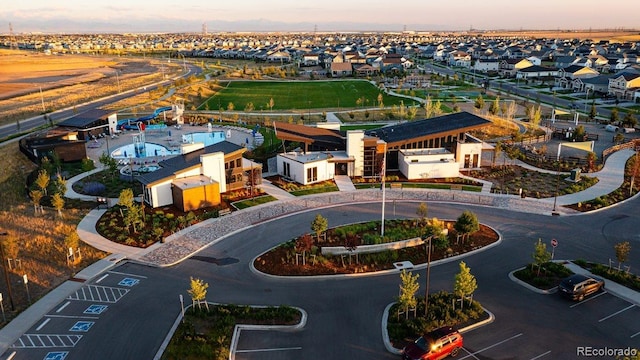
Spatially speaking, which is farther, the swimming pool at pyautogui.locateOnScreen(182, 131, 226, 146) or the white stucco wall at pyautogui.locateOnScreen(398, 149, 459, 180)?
the swimming pool at pyautogui.locateOnScreen(182, 131, 226, 146)

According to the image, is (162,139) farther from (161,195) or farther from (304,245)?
(304,245)

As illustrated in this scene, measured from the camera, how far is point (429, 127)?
169 feet

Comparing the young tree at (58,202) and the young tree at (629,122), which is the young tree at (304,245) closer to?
the young tree at (58,202)

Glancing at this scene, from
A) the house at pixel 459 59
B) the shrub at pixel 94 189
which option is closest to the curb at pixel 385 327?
the shrub at pixel 94 189

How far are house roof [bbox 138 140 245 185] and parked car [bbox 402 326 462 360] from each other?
2631 centimetres

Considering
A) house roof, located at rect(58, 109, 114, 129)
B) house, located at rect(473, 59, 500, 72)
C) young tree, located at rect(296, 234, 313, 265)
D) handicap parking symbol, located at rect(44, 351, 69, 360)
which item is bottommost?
handicap parking symbol, located at rect(44, 351, 69, 360)

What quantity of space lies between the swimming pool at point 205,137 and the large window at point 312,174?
2247 centimetres

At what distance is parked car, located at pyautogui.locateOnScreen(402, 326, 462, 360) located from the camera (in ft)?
66.3

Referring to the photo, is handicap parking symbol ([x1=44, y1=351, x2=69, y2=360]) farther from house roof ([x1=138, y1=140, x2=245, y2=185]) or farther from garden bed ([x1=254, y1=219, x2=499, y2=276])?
house roof ([x1=138, y1=140, x2=245, y2=185])

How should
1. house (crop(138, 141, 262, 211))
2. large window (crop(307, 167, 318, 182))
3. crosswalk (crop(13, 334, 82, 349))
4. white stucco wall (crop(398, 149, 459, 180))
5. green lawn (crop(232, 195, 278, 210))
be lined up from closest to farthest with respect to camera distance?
crosswalk (crop(13, 334, 82, 349)) → house (crop(138, 141, 262, 211)) → green lawn (crop(232, 195, 278, 210)) → large window (crop(307, 167, 318, 182)) → white stucco wall (crop(398, 149, 459, 180))

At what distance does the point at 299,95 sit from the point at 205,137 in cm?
4139

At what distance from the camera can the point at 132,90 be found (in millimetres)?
109312

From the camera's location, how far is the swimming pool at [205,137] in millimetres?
63391

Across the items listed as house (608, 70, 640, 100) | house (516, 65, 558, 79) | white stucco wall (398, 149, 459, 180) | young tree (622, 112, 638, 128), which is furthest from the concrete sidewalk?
house (516, 65, 558, 79)
